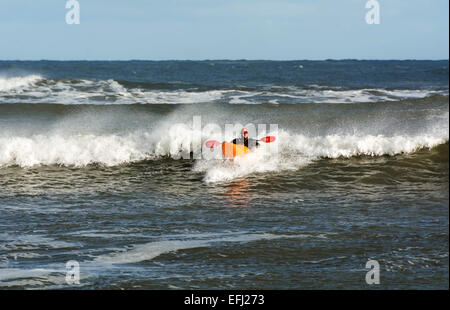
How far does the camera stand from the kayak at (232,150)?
12977 mm

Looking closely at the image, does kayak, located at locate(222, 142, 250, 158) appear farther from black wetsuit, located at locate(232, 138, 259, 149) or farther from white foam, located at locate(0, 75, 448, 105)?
white foam, located at locate(0, 75, 448, 105)

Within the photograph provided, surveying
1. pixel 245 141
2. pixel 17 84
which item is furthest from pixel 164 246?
pixel 17 84

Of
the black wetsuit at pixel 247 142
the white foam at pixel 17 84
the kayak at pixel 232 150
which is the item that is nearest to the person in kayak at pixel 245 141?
the black wetsuit at pixel 247 142

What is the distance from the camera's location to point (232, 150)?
12961mm

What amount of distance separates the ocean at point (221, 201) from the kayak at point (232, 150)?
0.17 meters

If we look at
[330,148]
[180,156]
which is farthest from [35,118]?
[330,148]

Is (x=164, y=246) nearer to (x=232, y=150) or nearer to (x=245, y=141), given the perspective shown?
(x=232, y=150)

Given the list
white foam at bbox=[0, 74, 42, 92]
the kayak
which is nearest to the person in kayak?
the kayak

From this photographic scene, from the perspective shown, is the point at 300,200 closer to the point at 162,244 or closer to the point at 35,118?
the point at 162,244

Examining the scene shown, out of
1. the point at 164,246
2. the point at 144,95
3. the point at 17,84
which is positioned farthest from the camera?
the point at 17,84

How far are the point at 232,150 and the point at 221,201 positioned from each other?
8.72 feet

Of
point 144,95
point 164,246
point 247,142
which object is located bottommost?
point 164,246

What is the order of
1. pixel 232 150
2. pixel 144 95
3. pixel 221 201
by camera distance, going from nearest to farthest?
pixel 221 201
pixel 232 150
pixel 144 95
